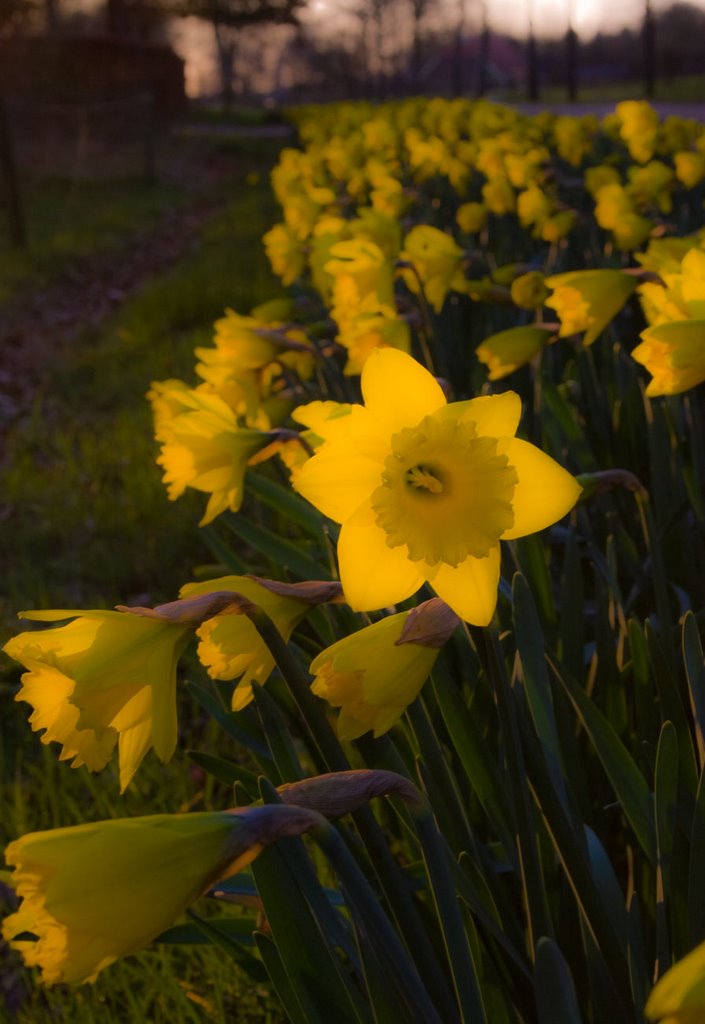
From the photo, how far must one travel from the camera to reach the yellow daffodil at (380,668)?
0.82 metres

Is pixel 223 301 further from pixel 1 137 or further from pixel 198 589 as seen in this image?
pixel 198 589

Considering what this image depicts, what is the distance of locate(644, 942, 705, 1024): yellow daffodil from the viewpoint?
1.53 feet

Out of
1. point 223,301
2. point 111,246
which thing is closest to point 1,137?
point 111,246

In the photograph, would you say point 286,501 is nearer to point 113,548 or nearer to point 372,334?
point 372,334

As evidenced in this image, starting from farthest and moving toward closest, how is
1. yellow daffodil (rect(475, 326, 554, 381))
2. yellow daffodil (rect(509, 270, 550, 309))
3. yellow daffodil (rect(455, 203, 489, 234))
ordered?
yellow daffodil (rect(455, 203, 489, 234)), yellow daffodil (rect(509, 270, 550, 309)), yellow daffodil (rect(475, 326, 554, 381))

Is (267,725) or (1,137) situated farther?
(1,137)

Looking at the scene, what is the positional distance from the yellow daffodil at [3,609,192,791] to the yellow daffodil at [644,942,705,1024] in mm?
445

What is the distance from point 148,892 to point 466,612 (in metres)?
0.36

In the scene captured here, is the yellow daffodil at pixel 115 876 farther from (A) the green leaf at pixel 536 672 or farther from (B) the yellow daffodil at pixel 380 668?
(A) the green leaf at pixel 536 672

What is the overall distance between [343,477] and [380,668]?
7.2 inches

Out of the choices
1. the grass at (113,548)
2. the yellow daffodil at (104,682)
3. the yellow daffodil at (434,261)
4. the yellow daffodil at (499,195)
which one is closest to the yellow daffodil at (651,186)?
the yellow daffodil at (499,195)

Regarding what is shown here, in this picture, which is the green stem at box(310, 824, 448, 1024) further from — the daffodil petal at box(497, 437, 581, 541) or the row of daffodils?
the daffodil petal at box(497, 437, 581, 541)

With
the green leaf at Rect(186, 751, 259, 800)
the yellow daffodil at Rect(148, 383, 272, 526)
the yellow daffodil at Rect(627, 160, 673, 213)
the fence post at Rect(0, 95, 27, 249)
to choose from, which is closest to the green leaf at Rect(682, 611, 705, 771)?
the green leaf at Rect(186, 751, 259, 800)

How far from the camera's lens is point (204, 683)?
2.18 m
